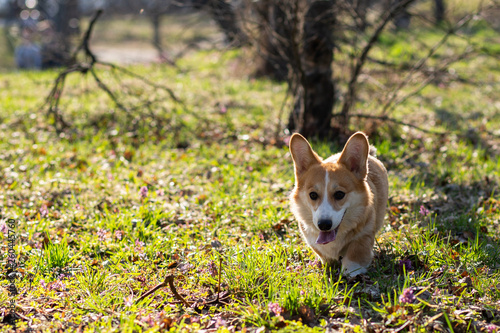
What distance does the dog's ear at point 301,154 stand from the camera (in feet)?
11.6

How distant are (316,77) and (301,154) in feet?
10.8

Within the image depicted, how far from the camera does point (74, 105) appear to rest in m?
9.26

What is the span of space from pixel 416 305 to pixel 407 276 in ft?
0.93

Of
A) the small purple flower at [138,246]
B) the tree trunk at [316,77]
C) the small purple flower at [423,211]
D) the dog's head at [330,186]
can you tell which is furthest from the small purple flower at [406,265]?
the tree trunk at [316,77]

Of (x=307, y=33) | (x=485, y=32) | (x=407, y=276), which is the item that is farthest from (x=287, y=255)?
(x=485, y=32)

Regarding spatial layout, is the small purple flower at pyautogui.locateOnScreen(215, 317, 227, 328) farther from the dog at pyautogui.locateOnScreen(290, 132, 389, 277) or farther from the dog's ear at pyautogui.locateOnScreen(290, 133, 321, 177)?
the dog's ear at pyautogui.locateOnScreen(290, 133, 321, 177)

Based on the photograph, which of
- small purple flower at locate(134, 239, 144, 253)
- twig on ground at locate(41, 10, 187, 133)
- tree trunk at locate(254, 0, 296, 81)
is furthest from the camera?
twig on ground at locate(41, 10, 187, 133)

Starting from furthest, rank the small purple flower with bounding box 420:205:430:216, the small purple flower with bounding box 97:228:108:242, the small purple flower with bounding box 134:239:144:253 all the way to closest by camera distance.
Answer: the small purple flower with bounding box 420:205:430:216
the small purple flower with bounding box 97:228:108:242
the small purple flower with bounding box 134:239:144:253

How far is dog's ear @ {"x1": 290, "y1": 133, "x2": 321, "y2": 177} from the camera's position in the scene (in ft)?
11.6

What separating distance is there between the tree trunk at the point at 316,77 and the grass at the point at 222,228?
518mm

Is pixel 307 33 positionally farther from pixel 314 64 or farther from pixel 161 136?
pixel 161 136

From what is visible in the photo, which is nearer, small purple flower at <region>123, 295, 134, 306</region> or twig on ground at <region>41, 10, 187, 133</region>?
small purple flower at <region>123, 295, 134, 306</region>

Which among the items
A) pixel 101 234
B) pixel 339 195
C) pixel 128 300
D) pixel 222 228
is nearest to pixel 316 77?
pixel 222 228

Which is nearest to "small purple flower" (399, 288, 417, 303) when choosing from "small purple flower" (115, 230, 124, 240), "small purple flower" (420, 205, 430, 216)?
"small purple flower" (420, 205, 430, 216)
